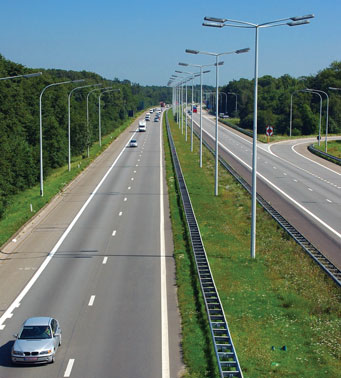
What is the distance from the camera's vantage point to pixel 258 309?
24.9 meters

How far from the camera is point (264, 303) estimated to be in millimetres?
25703

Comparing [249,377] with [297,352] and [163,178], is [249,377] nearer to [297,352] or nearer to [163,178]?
[297,352]

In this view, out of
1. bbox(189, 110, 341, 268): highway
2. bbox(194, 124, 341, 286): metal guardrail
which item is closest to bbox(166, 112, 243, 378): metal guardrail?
bbox(194, 124, 341, 286): metal guardrail

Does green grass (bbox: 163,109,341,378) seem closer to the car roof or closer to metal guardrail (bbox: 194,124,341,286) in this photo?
metal guardrail (bbox: 194,124,341,286)

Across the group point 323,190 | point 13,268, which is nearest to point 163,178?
point 323,190

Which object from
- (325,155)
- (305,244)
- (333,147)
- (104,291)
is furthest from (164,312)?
(333,147)

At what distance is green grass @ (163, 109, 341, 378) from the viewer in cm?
1988

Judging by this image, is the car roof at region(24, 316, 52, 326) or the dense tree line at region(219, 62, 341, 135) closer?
the car roof at region(24, 316, 52, 326)

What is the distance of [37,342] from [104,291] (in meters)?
7.88

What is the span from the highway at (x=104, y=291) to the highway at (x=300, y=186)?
9.47 m

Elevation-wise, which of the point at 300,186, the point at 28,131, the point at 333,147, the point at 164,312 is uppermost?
the point at 28,131

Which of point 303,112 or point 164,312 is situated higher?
point 303,112

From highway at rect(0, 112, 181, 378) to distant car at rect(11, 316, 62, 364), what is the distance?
349mm

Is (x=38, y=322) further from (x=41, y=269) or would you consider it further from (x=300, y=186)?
(x=300, y=186)
